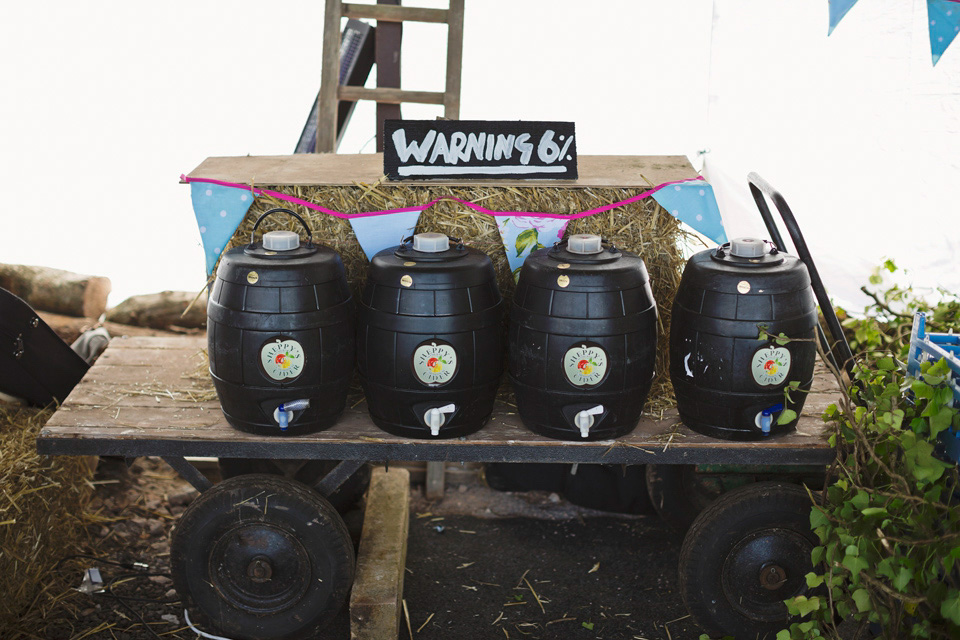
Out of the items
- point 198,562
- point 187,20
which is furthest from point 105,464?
point 187,20

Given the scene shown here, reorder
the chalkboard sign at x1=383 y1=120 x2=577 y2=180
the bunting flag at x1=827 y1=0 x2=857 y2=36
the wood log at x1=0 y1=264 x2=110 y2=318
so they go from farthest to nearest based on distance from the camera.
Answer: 1. the wood log at x1=0 y1=264 x2=110 y2=318
2. the bunting flag at x1=827 y1=0 x2=857 y2=36
3. the chalkboard sign at x1=383 y1=120 x2=577 y2=180

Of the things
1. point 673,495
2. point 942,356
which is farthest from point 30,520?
point 942,356

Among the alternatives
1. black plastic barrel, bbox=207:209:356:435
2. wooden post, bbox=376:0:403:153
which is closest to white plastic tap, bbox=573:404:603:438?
→ black plastic barrel, bbox=207:209:356:435

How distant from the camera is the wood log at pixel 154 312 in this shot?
13.6ft

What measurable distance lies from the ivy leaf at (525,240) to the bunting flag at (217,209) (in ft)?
2.80

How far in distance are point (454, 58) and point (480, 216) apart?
123cm

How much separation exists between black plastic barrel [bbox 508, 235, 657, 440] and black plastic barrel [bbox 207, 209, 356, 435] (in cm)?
52

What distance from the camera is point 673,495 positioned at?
3.22 metres

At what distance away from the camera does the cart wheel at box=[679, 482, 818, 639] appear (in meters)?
2.54

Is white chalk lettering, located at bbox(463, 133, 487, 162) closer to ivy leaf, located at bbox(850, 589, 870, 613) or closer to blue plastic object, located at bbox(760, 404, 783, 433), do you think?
blue plastic object, located at bbox(760, 404, 783, 433)

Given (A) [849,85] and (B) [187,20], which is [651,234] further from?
(B) [187,20]

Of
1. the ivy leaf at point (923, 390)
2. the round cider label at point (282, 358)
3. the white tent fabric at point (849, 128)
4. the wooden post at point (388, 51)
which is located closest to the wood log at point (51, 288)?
the wooden post at point (388, 51)

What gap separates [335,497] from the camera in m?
3.24

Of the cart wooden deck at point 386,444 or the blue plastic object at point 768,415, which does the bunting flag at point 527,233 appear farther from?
the blue plastic object at point 768,415
